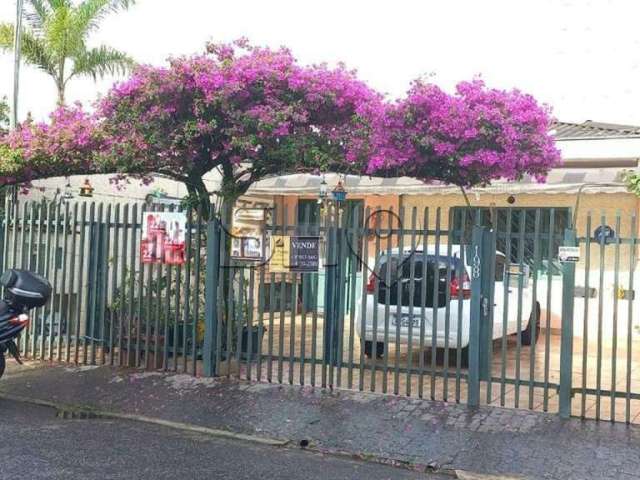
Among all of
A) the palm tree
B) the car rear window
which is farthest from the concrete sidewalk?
the palm tree

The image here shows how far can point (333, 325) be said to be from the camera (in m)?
7.55

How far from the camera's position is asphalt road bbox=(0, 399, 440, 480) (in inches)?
199

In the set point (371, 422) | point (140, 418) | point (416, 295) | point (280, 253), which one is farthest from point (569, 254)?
point (140, 418)

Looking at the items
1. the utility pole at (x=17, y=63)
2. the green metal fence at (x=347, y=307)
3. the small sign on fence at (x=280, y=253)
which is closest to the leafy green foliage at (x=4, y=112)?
the utility pole at (x=17, y=63)

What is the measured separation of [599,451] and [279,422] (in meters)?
2.71

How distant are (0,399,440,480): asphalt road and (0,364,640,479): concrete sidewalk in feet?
1.01

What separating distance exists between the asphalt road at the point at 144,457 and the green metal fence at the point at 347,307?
1770 millimetres

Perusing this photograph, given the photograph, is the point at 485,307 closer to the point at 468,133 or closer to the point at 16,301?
the point at 468,133

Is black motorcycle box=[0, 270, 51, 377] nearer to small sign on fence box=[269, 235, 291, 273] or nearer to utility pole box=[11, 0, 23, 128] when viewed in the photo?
small sign on fence box=[269, 235, 291, 273]

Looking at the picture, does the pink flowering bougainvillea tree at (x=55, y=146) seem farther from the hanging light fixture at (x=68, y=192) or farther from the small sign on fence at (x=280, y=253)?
the small sign on fence at (x=280, y=253)

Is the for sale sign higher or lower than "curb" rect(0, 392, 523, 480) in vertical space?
higher

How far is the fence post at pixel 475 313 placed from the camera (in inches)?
269

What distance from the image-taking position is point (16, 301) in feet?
24.7

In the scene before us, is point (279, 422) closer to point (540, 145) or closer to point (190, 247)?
point (190, 247)
